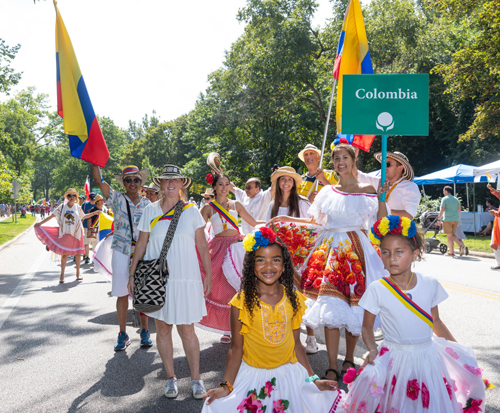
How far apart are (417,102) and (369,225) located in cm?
128

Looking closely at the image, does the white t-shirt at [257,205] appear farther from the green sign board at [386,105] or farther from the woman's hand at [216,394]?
the woman's hand at [216,394]

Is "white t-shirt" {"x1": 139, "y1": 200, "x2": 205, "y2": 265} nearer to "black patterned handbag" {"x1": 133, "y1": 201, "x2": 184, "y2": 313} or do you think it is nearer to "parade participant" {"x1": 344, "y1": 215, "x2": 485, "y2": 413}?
"black patterned handbag" {"x1": 133, "y1": 201, "x2": 184, "y2": 313}

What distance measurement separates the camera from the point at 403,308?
121 inches

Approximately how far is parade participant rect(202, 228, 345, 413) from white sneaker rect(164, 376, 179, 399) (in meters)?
1.20

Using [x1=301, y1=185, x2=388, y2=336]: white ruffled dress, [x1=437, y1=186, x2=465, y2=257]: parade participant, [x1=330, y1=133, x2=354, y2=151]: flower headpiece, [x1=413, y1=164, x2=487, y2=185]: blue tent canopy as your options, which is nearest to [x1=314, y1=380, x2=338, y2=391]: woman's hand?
[x1=301, y1=185, x2=388, y2=336]: white ruffled dress

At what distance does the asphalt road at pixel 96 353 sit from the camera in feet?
13.2

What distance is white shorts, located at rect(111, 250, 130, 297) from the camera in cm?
544

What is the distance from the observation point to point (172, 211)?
4.37m

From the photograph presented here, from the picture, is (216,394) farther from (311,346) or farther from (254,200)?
(254,200)

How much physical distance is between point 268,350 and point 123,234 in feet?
9.94

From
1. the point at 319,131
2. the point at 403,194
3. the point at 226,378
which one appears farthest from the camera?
the point at 319,131

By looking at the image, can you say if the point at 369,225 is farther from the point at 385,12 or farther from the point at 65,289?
the point at 385,12

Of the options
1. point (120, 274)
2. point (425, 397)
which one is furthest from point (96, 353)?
point (425, 397)

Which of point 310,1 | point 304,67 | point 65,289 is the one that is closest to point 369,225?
point 65,289
